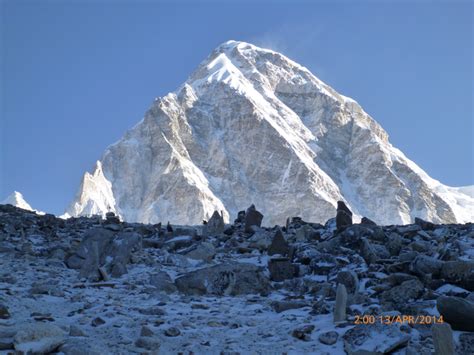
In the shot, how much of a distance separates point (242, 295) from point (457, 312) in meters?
4.71

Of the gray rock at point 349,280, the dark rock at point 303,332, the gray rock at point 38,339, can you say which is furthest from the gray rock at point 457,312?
the gray rock at point 38,339

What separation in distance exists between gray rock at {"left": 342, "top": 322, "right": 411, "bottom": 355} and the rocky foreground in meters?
0.02

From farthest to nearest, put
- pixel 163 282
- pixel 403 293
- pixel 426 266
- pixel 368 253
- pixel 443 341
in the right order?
pixel 368 253 → pixel 163 282 → pixel 426 266 → pixel 403 293 → pixel 443 341

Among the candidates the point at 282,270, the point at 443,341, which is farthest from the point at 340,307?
the point at 282,270

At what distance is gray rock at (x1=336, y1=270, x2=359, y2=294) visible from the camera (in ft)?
31.6

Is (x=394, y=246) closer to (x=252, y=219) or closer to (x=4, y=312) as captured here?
(x=252, y=219)

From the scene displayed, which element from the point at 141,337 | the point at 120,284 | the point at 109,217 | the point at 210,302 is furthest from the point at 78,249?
the point at 109,217

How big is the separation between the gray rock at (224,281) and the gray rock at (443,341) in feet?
15.7

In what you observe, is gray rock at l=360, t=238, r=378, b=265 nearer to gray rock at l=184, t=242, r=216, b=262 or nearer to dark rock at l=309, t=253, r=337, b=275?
dark rock at l=309, t=253, r=337, b=275

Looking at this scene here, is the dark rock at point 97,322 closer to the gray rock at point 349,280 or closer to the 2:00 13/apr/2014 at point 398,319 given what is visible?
the 2:00 13/apr/2014 at point 398,319

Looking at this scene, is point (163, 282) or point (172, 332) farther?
point (163, 282)

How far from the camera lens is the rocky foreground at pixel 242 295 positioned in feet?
23.3

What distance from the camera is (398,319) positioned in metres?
7.64

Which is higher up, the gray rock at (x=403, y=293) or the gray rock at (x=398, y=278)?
the gray rock at (x=398, y=278)
